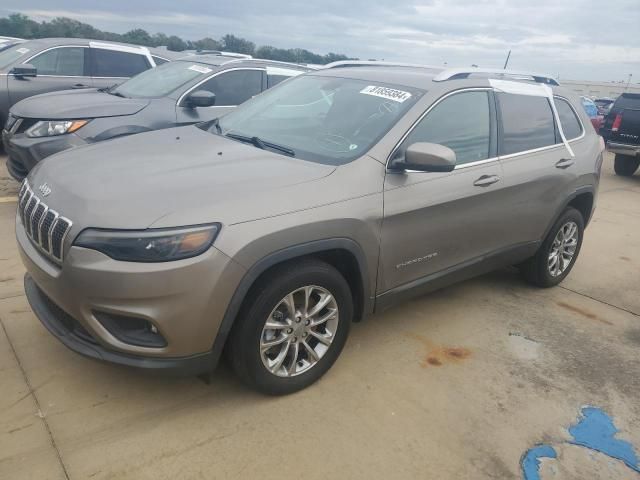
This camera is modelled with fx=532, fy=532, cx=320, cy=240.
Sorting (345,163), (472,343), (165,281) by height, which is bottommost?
(472,343)

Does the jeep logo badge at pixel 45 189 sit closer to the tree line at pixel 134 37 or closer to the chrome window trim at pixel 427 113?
the chrome window trim at pixel 427 113

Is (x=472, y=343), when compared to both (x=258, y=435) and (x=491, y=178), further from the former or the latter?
(x=258, y=435)

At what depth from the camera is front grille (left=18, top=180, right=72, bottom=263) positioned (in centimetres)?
244

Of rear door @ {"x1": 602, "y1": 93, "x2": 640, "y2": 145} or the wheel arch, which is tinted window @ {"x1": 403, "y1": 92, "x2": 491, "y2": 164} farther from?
rear door @ {"x1": 602, "y1": 93, "x2": 640, "y2": 145}

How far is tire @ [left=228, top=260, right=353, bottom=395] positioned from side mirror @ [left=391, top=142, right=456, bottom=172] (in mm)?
743

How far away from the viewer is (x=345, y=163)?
2.94 m

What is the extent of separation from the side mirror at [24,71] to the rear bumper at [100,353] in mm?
6052

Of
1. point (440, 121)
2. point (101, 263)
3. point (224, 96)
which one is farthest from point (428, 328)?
point (224, 96)

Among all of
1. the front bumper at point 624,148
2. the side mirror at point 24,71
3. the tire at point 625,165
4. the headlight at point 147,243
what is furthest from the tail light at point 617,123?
the headlight at point 147,243

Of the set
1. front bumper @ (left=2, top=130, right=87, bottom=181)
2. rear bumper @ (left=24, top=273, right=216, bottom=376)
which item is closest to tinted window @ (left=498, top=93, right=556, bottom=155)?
rear bumper @ (left=24, top=273, right=216, bottom=376)

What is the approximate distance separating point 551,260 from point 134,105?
14.9ft

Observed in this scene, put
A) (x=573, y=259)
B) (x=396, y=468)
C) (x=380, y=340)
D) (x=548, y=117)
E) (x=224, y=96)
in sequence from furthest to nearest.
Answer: (x=224, y=96) < (x=573, y=259) < (x=548, y=117) < (x=380, y=340) < (x=396, y=468)

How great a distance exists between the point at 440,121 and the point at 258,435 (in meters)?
2.16

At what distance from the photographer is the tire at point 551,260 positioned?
4500 millimetres
